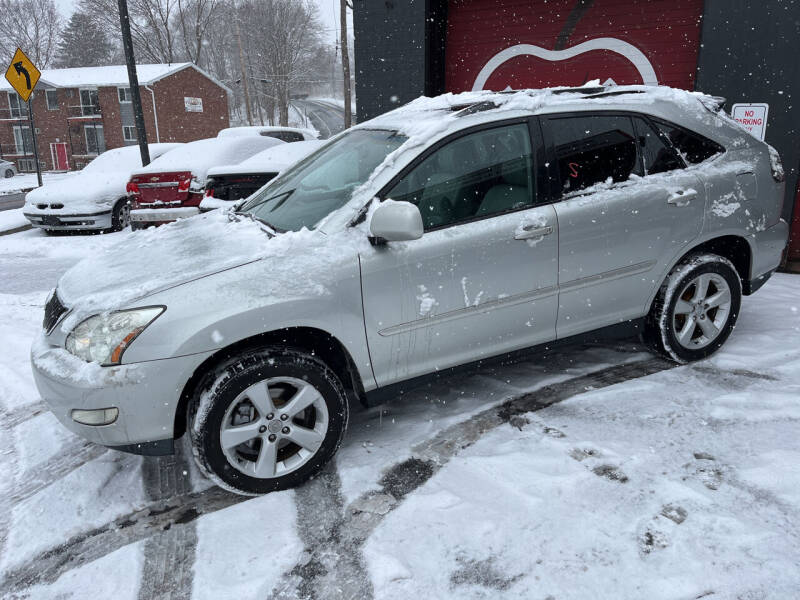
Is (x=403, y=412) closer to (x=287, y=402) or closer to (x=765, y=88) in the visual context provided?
(x=287, y=402)

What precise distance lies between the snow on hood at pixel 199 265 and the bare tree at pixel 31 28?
249 feet

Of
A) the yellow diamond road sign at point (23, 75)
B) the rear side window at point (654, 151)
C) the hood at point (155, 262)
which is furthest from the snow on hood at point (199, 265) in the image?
the yellow diamond road sign at point (23, 75)

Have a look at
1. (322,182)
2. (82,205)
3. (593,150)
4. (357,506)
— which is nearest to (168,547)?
(357,506)

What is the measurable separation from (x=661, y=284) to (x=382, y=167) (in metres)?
1.95

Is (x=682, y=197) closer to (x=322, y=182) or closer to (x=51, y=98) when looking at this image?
(x=322, y=182)

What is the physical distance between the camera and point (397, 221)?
277 cm

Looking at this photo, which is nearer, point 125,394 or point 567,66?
point 125,394

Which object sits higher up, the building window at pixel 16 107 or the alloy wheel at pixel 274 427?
the building window at pixel 16 107

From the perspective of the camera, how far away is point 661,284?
3.82m

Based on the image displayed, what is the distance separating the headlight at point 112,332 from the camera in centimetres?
256

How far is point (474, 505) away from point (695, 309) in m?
2.20

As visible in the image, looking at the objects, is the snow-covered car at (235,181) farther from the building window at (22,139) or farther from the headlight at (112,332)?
the building window at (22,139)

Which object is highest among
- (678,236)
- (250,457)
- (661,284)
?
(678,236)

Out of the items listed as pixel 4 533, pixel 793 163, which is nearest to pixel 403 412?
pixel 4 533
